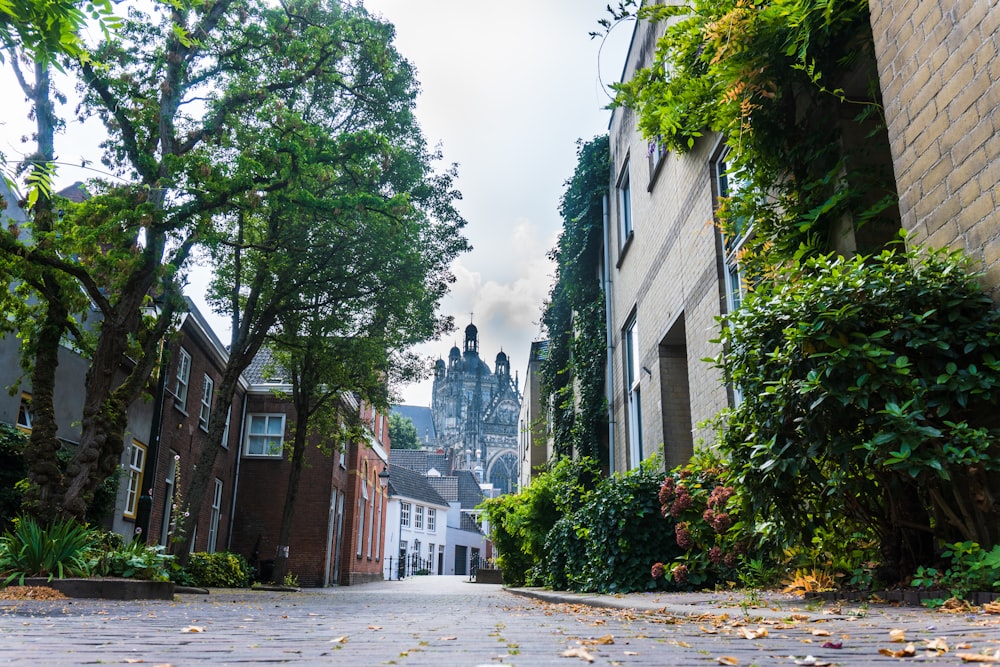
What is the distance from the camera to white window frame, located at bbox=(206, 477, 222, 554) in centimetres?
2414

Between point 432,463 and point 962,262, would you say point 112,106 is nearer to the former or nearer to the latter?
point 962,262

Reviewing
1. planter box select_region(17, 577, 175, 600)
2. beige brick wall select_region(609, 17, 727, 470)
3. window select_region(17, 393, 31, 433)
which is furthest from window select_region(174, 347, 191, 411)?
beige brick wall select_region(609, 17, 727, 470)

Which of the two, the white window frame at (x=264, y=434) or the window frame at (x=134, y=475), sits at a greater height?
the white window frame at (x=264, y=434)

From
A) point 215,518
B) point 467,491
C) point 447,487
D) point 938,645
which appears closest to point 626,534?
point 938,645

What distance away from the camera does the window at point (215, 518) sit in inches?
951

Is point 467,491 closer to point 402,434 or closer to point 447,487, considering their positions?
point 447,487

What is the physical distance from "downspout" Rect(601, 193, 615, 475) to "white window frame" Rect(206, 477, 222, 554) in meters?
13.8

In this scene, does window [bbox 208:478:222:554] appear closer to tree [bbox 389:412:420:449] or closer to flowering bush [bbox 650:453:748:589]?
flowering bush [bbox 650:453:748:589]

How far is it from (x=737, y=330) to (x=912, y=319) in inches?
46.3

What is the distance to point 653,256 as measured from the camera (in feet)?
43.2

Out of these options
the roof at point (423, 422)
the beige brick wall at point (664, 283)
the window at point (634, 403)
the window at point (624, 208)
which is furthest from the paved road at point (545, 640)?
the roof at point (423, 422)

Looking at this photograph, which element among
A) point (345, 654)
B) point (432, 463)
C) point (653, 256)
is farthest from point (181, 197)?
point (432, 463)

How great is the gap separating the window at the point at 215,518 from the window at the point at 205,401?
2.54 meters

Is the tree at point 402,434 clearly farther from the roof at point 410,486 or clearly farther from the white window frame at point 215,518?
the white window frame at point 215,518
